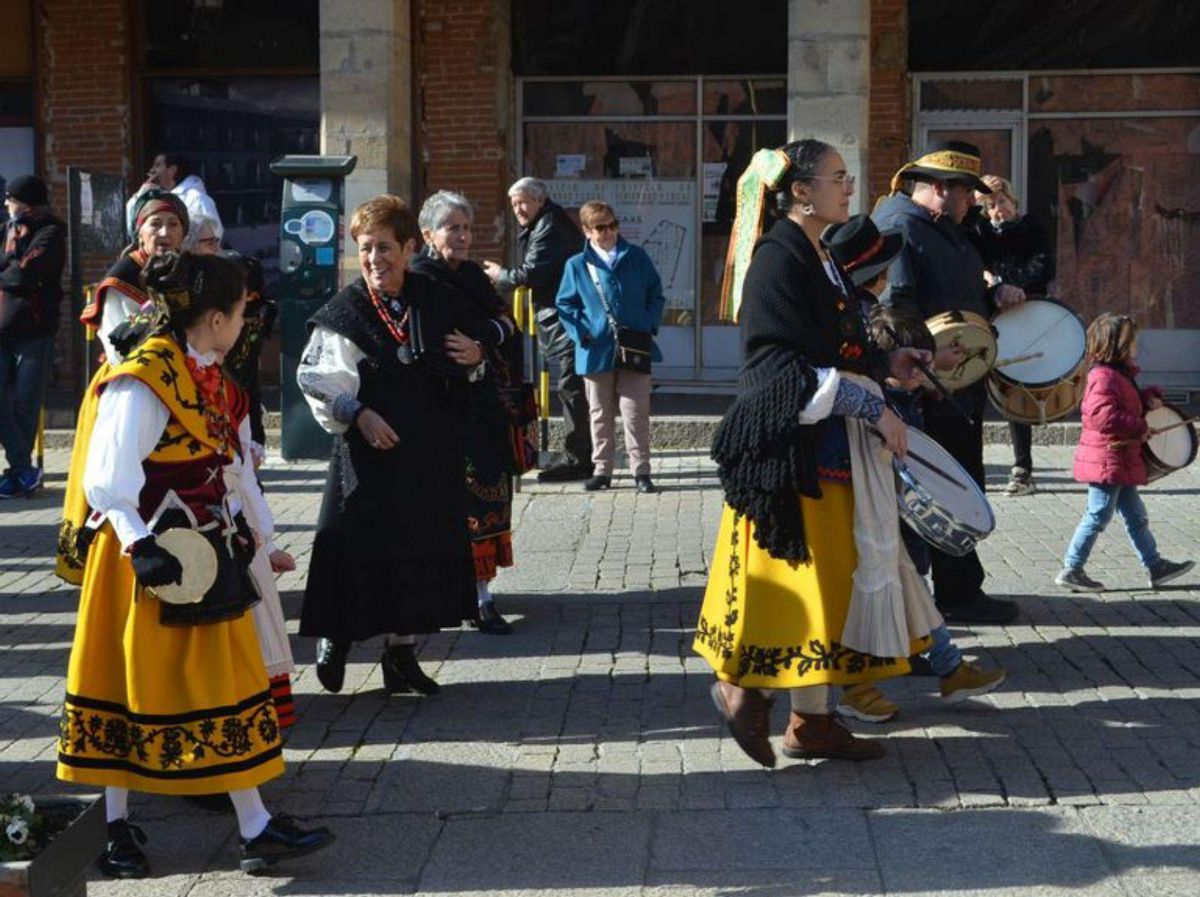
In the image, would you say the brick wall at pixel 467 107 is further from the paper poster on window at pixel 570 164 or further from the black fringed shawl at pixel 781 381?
the black fringed shawl at pixel 781 381

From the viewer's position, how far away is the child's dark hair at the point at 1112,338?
8.70 metres

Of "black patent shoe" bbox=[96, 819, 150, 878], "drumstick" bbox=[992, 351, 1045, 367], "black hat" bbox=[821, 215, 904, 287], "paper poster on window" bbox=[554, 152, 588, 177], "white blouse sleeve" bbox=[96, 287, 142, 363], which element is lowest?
"black patent shoe" bbox=[96, 819, 150, 878]

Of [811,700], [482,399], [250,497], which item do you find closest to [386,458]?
[482,399]

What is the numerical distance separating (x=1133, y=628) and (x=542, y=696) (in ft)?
8.61

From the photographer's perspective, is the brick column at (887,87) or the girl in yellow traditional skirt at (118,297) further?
the brick column at (887,87)

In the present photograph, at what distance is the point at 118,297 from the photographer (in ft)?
24.1

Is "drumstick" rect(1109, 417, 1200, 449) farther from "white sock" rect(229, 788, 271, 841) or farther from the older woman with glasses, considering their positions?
"white sock" rect(229, 788, 271, 841)

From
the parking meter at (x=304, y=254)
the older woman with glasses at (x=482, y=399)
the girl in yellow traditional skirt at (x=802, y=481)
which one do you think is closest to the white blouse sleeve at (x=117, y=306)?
the older woman with glasses at (x=482, y=399)

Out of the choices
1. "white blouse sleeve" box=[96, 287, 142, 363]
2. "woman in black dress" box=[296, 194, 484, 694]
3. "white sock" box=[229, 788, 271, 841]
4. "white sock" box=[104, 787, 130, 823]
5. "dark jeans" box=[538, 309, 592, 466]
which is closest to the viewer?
"white sock" box=[229, 788, 271, 841]

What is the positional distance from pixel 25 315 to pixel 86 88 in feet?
14.9

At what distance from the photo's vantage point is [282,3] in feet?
54.0

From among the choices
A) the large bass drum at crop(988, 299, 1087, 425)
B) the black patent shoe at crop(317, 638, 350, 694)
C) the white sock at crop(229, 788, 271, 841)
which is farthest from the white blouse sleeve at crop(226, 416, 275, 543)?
the large bass drum at crop(988, 299, 1087, 425)

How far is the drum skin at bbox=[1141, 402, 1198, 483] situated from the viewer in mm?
8938

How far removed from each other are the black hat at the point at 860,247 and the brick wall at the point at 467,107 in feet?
30.4
